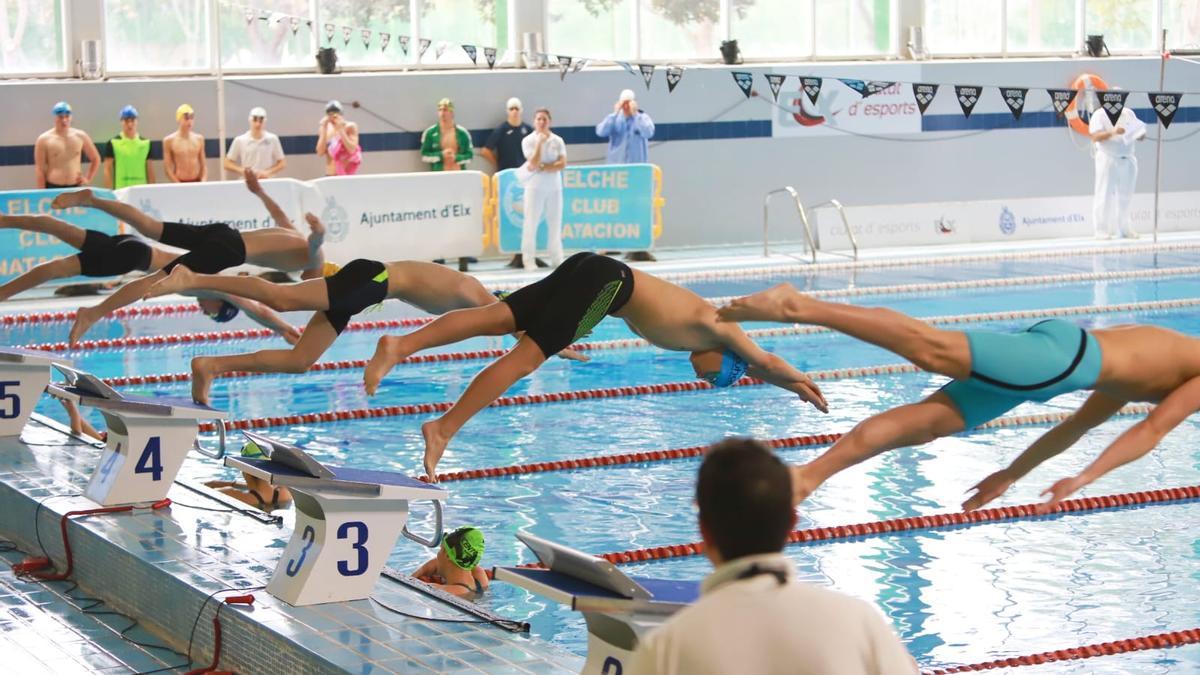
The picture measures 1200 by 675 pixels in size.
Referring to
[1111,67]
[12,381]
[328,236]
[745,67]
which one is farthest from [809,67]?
[12,381]

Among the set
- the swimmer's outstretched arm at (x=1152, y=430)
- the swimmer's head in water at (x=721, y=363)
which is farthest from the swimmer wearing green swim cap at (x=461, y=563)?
the swimmer's outstretched arm at (x=1152, y=430)

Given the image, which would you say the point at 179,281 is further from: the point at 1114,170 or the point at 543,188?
the point at 1114,170

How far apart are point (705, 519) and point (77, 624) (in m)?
3.91

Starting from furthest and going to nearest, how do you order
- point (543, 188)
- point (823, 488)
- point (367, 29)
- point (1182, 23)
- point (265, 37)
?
point (1182, 23)
point (367, 29)
point (265, 37)
point (543, 188)
point (823, 488)

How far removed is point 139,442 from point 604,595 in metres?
3.43

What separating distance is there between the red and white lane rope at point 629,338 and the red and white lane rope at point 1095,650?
Result: 6565mm

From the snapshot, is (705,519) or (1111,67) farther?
(1111,67)

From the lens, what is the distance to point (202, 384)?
6715 mm

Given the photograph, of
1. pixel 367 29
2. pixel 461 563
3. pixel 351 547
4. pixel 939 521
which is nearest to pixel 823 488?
pixel 939 521

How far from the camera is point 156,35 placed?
16.1 m

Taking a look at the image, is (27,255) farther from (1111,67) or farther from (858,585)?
(1111,67)

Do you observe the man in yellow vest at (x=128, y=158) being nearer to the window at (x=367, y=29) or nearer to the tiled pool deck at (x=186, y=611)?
the window at (x=367, y=29)

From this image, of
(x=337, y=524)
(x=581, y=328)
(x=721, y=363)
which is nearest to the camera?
(x=337, y=524)

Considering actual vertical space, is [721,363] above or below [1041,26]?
below
